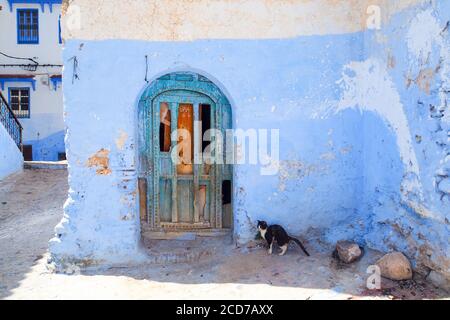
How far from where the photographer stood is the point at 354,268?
182 inches

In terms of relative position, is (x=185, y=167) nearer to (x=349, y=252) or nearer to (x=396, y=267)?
(x=349, y=252)

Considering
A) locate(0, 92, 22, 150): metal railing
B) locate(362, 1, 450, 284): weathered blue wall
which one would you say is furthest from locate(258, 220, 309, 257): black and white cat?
locate(0, 92, 22, 150): metal railing

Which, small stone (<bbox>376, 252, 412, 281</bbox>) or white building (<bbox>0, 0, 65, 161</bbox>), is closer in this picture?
small stone (<bbox>376, 252, 412, 281</bbox>)

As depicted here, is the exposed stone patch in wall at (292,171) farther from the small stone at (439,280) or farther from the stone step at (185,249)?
the small stone at (439,280)

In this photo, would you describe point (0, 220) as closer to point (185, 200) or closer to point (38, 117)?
point (185, 200)

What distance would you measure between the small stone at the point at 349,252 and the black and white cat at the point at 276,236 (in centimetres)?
42

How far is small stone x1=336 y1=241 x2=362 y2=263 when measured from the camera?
15.5 feet

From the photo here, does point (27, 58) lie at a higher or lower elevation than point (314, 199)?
higher

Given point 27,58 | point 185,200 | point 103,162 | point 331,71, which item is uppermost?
point 27,58

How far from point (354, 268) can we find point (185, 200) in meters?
2.42

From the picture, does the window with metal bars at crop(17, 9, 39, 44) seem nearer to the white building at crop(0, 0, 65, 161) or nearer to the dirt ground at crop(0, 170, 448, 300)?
the white building at crop(0, 0, 65, 161)

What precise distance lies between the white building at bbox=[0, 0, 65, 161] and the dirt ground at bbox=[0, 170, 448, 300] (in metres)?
12.6

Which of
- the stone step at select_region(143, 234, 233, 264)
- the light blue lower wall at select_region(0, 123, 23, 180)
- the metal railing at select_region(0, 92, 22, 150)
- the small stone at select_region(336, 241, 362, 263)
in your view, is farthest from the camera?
the metal railing at select_region(0, 92, 22, 150)
